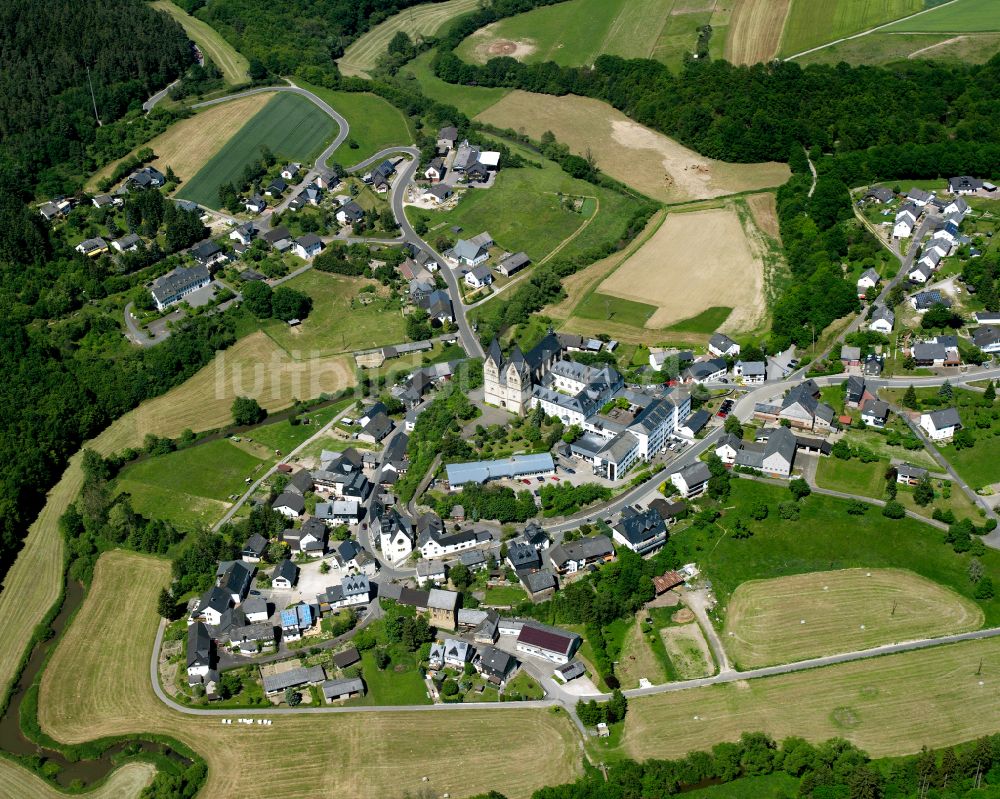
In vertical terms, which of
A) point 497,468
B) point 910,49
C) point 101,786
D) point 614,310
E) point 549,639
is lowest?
point 614,310

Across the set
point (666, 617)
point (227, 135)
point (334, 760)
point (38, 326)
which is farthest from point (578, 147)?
point (334, 760)

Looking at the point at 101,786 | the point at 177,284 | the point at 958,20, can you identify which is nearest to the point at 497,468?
the point at 101,786

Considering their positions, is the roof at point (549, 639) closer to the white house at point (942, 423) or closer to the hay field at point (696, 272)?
the white house at point (942, 423)

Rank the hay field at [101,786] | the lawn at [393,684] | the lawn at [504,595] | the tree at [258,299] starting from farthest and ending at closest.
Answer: the tree at [258,299] < the lawn at [504,595] < the lawn at [393,684] < the hay field at [101,786]

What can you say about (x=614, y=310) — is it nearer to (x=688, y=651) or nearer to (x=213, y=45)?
(x=688, y=651)

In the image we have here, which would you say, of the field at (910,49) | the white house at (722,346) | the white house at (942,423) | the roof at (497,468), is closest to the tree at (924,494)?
the white house at (942,423)

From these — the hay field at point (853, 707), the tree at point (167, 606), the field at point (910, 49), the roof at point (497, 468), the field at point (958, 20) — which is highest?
the field at point (958, 20)
